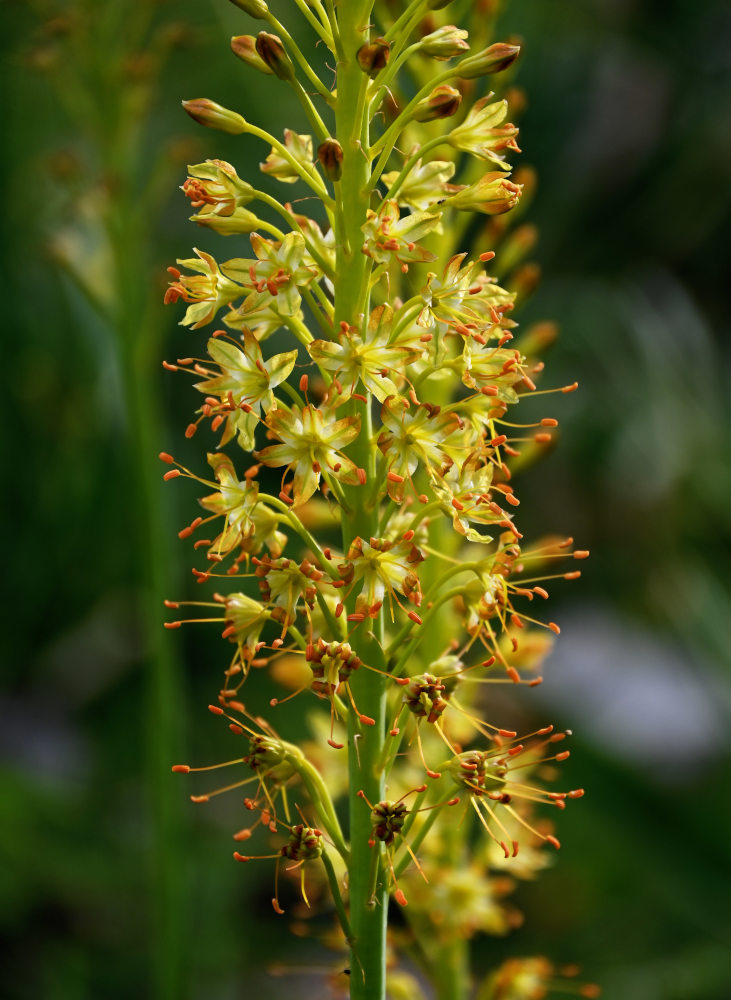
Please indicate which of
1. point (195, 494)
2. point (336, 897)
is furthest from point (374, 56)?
point (195, 494)

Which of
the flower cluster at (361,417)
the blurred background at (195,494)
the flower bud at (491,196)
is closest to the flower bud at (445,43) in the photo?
the flower cluster at (361,417)

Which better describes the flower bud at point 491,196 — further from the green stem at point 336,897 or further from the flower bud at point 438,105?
the green stem at point 336,897

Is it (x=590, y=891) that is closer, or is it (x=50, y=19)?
(x=50, y=19)

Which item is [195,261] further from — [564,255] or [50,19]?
[564,255]

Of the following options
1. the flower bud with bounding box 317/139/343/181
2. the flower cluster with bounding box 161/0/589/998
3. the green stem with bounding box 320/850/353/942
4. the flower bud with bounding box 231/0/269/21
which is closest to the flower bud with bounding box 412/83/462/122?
the flower cluster with bounding box 161/0/589/998

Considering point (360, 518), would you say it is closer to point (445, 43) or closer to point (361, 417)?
point (361, 417)

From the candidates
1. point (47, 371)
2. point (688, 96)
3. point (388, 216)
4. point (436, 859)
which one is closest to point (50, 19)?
point (47, 371)
